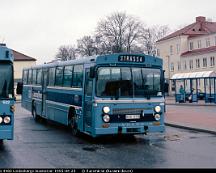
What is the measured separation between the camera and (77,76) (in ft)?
51.1

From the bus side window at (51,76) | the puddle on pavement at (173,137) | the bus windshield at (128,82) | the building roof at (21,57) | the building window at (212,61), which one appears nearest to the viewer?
the bus windshield at (128,82)

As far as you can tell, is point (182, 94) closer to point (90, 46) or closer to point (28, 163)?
point (28, 163)

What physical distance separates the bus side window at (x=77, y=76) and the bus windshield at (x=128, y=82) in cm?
150

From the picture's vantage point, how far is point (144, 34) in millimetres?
90125

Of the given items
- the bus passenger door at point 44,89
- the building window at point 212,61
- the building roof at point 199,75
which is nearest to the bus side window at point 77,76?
the bus passenger door at point 44,89

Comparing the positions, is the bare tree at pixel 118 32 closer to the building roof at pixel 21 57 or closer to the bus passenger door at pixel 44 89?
the building roof at pixel 21 57

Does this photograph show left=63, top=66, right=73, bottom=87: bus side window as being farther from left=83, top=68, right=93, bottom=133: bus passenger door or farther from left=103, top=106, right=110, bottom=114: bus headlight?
left=103, top=106, right=110, bottom=114: bus headlight

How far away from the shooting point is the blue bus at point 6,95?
11.5 m

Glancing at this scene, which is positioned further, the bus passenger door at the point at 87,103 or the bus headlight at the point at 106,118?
the bus passenger door at the point at 87,103

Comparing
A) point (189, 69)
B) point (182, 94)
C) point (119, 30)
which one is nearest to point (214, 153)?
point (182, 94)

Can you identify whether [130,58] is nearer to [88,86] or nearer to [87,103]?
[88,86]

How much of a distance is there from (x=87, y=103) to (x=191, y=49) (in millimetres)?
69461

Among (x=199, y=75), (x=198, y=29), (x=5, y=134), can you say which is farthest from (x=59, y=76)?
(x=198, y=29)

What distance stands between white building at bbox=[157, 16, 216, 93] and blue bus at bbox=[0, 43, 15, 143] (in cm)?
6160
